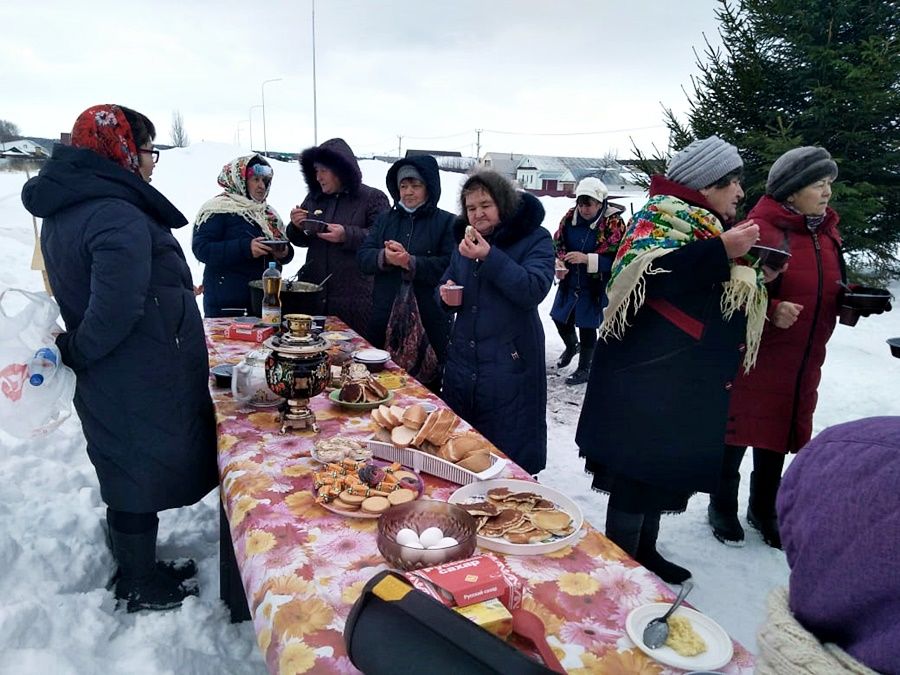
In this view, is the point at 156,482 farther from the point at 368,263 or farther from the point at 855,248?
the point at 855,248

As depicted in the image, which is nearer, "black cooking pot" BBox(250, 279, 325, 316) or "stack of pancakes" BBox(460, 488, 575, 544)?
"stack of pancakes" BBox(460, 488, 575, 544)

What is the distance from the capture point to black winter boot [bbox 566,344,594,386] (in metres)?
5.33

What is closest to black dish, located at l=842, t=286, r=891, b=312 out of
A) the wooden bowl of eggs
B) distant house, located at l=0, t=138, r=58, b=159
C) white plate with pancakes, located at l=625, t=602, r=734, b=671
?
white plate with pancakes, located at l=625, t=602, r=734, b=671

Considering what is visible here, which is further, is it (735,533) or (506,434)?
(735,533)

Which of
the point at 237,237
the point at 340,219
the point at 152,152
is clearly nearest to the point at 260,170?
the point at 237,237

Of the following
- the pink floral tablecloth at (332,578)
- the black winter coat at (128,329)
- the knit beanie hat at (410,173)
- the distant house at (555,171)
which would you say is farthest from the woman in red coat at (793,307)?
the distant house at (555,171)

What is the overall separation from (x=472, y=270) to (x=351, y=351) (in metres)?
0.80

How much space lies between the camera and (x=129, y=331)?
1.92 metres

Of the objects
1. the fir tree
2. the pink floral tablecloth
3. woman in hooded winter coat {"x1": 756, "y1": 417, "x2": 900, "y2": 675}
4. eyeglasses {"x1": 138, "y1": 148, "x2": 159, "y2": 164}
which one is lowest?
the pink floral tablecloth

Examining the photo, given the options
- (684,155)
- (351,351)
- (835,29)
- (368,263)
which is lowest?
(351,351)

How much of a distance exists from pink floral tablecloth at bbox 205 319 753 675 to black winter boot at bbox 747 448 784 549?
1.89 metres

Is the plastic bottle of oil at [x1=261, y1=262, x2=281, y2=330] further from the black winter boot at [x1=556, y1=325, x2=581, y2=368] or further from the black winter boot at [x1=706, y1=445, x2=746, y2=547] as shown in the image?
the black winter boot at [x1=556, y1=325, x2=581, y2=368]

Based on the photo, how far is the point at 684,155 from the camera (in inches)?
81.3

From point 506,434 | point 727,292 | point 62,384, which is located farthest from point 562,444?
point 62,384
